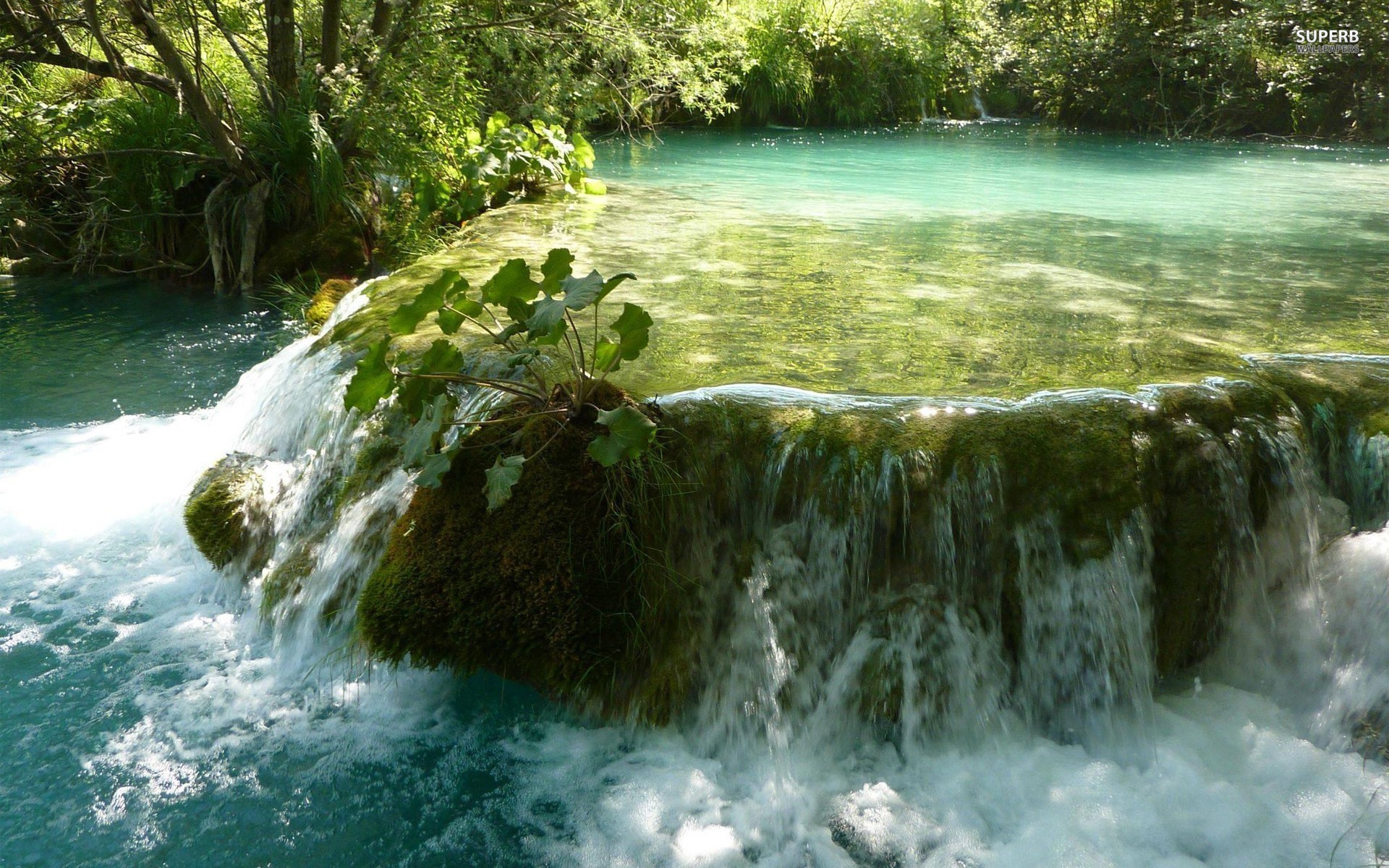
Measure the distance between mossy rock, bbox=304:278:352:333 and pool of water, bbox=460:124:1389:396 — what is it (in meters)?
1.17

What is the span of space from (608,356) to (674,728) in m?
1.32

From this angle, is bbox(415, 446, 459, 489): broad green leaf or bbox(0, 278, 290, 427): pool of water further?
bbox(0, 278, 290, 427): pool of water

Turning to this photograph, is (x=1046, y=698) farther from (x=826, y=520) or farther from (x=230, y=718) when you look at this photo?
(x=230, y=718)

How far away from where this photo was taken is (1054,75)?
849 inches

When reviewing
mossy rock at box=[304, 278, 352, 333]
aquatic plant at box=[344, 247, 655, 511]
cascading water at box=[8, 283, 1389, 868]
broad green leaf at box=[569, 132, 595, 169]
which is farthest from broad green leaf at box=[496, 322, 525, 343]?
broad green leaf at box=[569, 132, 595, 169]

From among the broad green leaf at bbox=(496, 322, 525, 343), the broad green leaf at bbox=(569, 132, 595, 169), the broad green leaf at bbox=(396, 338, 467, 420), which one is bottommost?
the broad green leaf at bbox=(396, 338, 467, 420)

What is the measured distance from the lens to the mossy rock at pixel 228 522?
15.5ft

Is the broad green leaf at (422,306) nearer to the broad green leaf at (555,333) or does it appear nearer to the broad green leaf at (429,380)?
the broad green leaf at (429,380)

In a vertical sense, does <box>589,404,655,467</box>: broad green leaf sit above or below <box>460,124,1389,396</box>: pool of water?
below

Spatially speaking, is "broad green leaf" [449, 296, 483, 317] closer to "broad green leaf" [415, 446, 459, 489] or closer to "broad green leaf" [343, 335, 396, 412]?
"broad green leaf" [343, 335, 396, 412]

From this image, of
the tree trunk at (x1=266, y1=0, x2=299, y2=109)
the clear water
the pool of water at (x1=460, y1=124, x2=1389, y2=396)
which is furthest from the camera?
the tree trunk at (x1=266, y1=0, x2=299, y2=109)

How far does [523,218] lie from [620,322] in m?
4.96

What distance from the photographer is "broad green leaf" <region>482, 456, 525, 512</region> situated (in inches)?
134

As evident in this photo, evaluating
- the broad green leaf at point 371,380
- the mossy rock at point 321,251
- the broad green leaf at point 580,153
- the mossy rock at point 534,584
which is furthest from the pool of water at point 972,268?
the mossy rock at point 321,251
